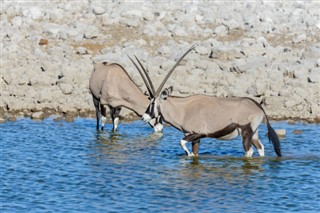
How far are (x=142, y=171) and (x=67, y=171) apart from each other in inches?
42.0

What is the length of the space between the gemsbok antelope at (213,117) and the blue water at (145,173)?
12.5 inches

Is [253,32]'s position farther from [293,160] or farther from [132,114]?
[293,160]

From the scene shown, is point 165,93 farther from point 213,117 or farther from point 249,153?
point 249,153

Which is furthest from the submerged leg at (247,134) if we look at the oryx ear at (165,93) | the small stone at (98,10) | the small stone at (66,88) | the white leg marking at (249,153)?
the small stone at (98,10)

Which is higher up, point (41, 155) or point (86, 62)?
point (86, 62)

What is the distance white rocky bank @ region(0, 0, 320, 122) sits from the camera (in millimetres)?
19906

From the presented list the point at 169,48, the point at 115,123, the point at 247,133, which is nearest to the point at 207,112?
the point at 247,133

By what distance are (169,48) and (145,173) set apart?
10.9 metres

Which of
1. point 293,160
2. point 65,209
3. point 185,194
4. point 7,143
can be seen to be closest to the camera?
point 65,209

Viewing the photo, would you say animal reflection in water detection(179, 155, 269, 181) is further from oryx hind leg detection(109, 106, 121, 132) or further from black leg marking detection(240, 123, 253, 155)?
oryx hind leg detection(109, 106, 121, 132)

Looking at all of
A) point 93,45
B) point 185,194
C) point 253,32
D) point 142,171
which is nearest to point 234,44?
point 253,32

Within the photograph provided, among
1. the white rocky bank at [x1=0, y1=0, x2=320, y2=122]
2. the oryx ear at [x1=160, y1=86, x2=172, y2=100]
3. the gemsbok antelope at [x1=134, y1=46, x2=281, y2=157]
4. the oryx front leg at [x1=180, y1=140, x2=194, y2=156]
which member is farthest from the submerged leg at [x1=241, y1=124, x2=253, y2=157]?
the white rocky bank at [x1=0, y1=0, x2=320, y2=122]

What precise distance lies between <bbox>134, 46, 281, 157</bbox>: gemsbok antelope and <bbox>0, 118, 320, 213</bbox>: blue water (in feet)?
1.04

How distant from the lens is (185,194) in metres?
11.2
